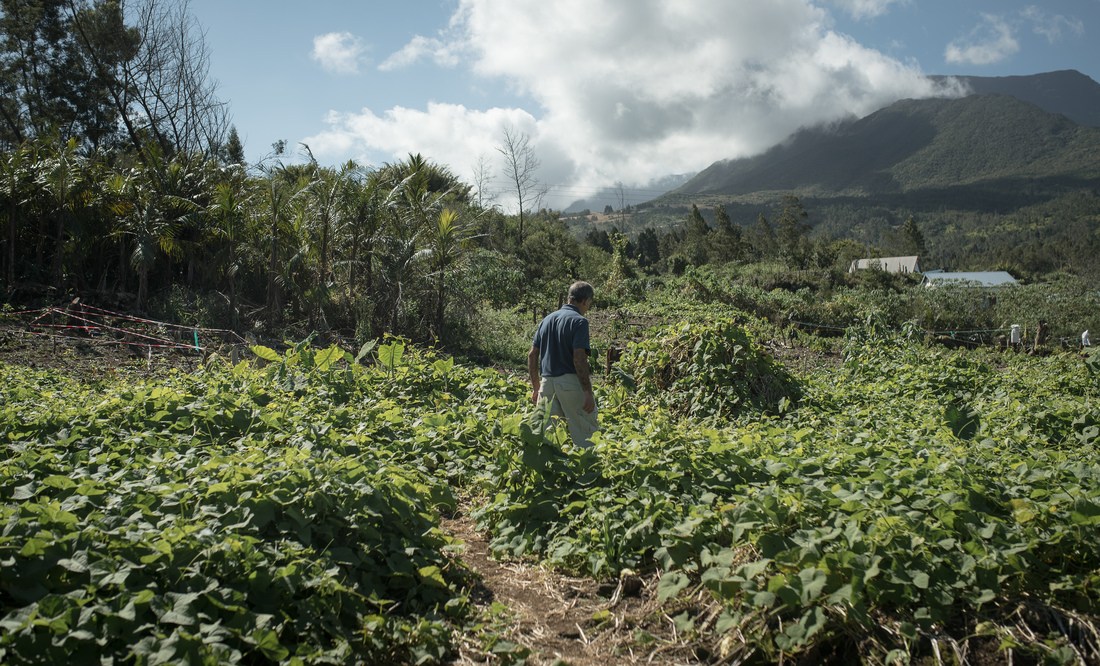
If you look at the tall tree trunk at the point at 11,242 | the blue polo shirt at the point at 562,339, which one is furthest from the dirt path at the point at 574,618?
the tall tree trunk at the point at 11,242

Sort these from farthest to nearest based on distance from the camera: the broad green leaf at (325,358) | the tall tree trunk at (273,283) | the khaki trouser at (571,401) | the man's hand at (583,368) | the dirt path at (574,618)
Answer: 1. the tall tree trunk at (273,283)
2. the broad green leaf at (325,358)
3. the khaki trouser at (571,401)
4. the man's hand at (583,368)
5. the dirt path at (574,618)

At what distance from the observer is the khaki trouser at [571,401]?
5.87 metres

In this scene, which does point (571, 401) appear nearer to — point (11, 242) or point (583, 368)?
point (583, 368)

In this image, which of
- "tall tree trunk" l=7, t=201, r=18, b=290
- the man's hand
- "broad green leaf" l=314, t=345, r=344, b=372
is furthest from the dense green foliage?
"tall tree trunk" l=7, t=201, r=18, b=290

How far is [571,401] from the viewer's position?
5.90 meters

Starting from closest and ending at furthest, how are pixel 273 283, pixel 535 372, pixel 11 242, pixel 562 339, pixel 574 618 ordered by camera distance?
pixel 574 618 → pixel 562 339 → pixel 535 372 → pixel 11 242 → pixel 273 283

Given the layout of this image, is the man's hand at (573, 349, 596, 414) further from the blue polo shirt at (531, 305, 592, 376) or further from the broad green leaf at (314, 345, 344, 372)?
the broad green leaf at (314, 345, 344, 372)

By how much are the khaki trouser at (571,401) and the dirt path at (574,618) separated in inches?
75.3

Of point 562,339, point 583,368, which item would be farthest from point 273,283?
point 583,368

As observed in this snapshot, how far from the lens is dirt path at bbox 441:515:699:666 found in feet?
10.5

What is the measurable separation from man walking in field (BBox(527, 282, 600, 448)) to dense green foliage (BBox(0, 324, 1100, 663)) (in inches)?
21.4

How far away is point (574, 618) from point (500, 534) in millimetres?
1014

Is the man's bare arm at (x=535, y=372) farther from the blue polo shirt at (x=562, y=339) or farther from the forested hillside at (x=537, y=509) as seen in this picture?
the forested hillside at (x=537, y=509)

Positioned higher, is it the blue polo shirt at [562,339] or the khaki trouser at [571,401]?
the blue polo shirt at [562,339]
